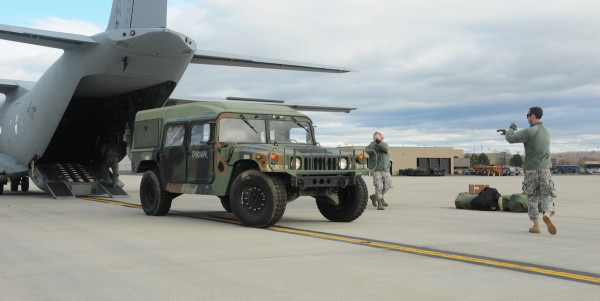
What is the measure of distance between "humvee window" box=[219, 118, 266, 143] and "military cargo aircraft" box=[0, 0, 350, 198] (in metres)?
5.63

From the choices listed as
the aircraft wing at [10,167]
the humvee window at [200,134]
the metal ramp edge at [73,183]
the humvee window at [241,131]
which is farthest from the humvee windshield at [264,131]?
the aircraft wing at [10,167]

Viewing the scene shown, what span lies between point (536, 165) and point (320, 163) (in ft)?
11.1

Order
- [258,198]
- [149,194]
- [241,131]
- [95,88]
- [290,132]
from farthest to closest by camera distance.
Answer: [95,88] → [149,194] → [290,132] → [241,131] → [258,198]

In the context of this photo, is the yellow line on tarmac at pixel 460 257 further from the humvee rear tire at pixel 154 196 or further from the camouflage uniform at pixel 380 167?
the camouflage uniform at pixel 380 167

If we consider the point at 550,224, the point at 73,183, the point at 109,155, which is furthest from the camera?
the point at 109,155

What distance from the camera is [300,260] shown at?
630 cm

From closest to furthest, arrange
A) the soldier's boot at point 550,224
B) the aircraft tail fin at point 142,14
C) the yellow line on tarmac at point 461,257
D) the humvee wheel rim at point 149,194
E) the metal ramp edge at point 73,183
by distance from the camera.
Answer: the yellow line on tarmac at point 461,257
the soldier's boot at point 550,224
the humvee wheel rim at point 149,194
the aircraft tail fin at point 142,14
the metal ramp edge at point 73,183

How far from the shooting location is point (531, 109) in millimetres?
8914

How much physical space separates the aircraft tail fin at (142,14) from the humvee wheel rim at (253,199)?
7.36m

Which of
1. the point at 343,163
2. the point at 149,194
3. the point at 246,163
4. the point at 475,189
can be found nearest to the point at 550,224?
the point at 343,163

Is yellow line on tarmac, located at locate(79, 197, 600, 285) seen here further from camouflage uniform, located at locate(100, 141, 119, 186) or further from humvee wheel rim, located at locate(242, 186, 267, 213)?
camouflage uniform, located at locate(100, 141, 119, 186)

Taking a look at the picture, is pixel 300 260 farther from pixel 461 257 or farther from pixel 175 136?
pixel 175 136

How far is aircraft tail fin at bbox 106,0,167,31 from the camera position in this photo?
1544 cm

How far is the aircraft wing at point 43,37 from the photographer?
13586 mm
